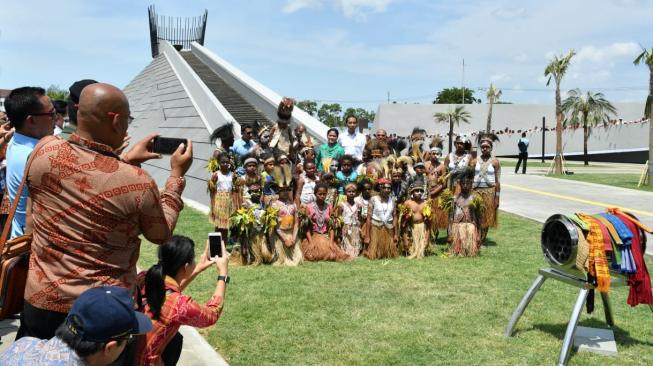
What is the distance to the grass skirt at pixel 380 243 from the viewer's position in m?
8.10

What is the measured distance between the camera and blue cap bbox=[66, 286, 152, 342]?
79.0 inches

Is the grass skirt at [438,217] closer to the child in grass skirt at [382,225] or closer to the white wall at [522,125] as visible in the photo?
the child in grass skirt at [382,225]

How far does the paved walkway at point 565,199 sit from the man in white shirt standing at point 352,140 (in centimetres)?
398

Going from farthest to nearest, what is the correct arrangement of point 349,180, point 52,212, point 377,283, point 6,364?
1. point 349,180
2. point 377,283
3. point 52,212
4. point 6,364

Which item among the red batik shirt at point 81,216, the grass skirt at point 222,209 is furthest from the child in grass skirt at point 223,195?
the red batik shirt at point 81,216

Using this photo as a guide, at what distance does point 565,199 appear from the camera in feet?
47.7

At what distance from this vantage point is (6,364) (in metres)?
2.01

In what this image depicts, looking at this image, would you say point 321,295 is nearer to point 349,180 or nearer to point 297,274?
point 297,274

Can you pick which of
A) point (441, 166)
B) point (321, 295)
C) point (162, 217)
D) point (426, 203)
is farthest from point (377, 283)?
point (162, 217)

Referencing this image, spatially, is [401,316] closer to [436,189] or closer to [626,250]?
[626,250]

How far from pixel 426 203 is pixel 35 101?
5.99m

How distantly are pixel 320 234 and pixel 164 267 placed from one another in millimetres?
5036

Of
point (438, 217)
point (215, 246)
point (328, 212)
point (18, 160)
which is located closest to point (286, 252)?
point (328, 212)

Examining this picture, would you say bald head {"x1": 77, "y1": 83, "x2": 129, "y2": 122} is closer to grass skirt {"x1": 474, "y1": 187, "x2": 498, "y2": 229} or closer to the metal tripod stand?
the metal tripod stand
